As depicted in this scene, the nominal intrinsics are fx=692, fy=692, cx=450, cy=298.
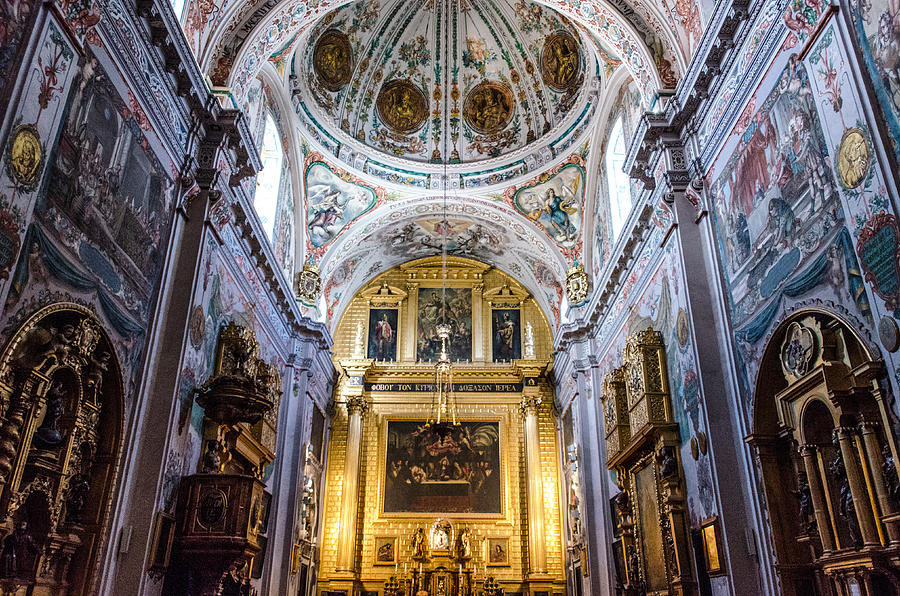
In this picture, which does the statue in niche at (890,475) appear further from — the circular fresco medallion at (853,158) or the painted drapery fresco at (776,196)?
the circular fresco medallion at (853,158)

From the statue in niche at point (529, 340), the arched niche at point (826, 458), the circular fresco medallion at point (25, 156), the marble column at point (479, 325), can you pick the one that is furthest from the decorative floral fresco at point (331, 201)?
the arched niche at point (826, 458)

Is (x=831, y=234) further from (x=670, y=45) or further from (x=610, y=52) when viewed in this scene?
(x=610, y=52)

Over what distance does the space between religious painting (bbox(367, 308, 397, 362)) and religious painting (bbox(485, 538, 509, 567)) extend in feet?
20.2

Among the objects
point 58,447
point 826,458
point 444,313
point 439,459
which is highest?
point 444,313

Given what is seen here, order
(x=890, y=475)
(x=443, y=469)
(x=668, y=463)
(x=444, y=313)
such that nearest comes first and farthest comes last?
(x=890, y=475) → (x=668, y=463) → (x=443, y=469) → (x=444, y=313)

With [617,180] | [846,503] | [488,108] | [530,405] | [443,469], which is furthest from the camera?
[530,405]

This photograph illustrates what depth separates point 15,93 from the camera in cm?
565

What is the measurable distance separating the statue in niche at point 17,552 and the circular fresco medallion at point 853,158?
26.1 ft

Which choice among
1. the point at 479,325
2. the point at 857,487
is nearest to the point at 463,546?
the point at 479,325

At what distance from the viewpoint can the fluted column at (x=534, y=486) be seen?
61.3 ft

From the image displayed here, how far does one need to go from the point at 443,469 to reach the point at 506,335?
4.70 m

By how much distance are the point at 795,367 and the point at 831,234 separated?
1.41 meters

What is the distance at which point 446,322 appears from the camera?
21969 mm

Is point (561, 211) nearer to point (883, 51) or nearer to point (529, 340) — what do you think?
point (529, 340)
